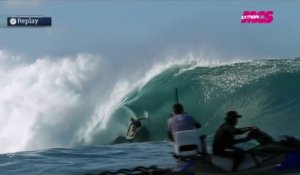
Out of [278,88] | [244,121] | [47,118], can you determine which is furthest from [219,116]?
[47,118]

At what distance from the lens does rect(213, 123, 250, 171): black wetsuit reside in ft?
35.5

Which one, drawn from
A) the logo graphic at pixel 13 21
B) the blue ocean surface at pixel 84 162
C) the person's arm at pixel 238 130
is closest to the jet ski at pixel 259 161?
the person's arm at pixel 238 130

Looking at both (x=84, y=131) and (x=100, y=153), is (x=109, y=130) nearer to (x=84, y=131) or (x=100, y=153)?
(x=84, y=131)

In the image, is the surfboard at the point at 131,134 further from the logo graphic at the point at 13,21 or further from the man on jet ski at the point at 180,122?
the man on jet ski at the point at 180,122

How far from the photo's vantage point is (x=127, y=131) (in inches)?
1149

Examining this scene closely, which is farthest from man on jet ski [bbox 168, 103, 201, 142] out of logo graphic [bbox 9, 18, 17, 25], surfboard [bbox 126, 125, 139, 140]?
logo graphic [bbox 9, 18, 17, 25]

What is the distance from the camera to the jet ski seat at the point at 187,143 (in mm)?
11609

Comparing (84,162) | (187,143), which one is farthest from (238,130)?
(84,162)

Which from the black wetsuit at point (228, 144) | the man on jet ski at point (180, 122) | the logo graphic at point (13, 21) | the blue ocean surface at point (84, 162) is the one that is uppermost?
the logo graphic at point (13, 21)

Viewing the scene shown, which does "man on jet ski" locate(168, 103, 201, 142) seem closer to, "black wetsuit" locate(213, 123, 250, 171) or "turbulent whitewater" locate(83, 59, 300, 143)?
"black wetsuit" locate(213, 123, 250, 171)

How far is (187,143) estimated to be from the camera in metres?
11.6

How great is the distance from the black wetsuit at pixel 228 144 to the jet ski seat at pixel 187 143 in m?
0.64

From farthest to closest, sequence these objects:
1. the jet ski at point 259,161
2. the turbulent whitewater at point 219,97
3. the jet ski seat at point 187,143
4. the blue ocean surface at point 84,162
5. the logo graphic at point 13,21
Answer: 1. the logo graphic at point 13,21
2. the turbulent whitewater at point 219,97
3. the blue ocean surface at point 84,162
4. the jet ski seat at point 187,143
5. the jet ski at point 259,161

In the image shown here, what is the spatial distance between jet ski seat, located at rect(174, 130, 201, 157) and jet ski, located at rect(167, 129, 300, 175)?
0.20 m
